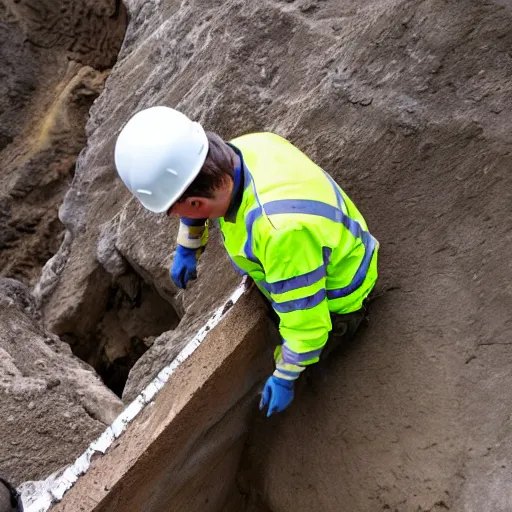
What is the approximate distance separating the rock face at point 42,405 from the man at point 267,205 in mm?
1150

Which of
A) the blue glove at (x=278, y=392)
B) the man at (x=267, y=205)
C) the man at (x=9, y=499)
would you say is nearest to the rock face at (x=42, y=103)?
the man at (x=9, y=499)

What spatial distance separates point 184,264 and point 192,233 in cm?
17

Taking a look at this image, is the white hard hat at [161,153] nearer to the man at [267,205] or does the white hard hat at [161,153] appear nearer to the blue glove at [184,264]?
the man at [267,205]

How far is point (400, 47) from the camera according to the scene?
253 centimetres

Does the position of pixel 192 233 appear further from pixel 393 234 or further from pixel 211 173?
pixel 393 234

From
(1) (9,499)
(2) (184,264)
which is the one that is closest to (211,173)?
(2) (184,264)

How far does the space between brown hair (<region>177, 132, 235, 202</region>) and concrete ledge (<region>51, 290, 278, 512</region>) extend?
0.58 m

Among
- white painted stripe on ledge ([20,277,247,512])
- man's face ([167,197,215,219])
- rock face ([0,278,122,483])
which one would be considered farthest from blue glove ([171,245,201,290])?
rock face ([0,278,122,483])

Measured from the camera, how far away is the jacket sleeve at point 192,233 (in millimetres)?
2248

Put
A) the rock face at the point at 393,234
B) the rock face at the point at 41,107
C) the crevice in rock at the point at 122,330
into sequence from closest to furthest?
1. the rock face at the point at 393,234
2. the crevice in rock at the point at 122,330
3. the rock face at the point at 41,107

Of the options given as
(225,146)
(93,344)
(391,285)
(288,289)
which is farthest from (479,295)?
(93,344)

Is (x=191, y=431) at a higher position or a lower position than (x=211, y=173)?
lower

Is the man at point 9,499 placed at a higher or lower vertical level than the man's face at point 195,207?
lower

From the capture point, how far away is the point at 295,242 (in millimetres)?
1674
